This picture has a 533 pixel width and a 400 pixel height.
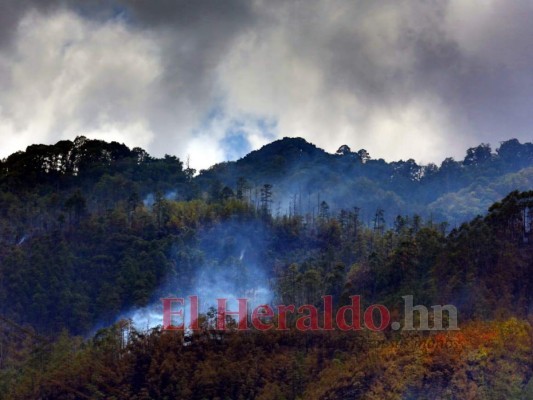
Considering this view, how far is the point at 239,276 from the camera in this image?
97.8 metres

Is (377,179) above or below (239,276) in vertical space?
above

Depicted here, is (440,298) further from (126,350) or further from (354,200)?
(354,200)

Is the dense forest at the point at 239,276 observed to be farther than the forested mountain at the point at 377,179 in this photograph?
No

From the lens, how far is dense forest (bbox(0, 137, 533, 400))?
71625 mm

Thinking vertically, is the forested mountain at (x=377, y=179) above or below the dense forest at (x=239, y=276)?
above

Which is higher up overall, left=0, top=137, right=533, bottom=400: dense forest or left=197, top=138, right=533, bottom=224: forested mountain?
left=197, top=138, right=533, bottom=224: forested mountain

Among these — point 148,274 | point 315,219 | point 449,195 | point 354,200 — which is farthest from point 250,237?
point 449,195

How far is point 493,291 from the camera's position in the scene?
75.9m

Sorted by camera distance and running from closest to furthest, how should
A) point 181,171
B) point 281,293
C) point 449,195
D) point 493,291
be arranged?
point 493,291
point 281,293
point 181,171
point 449,195

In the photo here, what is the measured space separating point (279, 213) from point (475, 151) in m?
38.3

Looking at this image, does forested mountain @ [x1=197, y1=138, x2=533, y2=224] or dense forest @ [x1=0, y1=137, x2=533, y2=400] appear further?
forested mountain @ [x1=197, y1=138, x2=533, y2=224]

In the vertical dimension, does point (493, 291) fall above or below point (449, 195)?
below

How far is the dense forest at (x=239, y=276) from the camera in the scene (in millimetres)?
71625

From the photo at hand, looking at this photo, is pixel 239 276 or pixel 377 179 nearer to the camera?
pixel 239 276
